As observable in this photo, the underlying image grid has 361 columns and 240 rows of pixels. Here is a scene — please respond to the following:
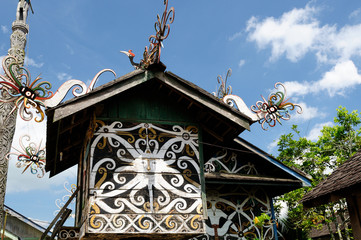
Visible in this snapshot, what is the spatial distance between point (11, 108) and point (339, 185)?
13780 millimetres

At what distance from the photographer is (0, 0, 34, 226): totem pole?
15.7m

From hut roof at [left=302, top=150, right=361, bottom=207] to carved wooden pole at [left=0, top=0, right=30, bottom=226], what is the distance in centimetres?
1057

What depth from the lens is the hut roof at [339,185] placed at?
7214mm

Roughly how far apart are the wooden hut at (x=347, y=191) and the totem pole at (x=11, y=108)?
1063 cm

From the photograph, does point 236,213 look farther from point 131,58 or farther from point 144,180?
point 131,58

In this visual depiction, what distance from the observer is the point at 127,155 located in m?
6.40

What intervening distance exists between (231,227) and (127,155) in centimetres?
419

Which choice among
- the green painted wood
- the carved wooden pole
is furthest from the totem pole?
the green painted wood

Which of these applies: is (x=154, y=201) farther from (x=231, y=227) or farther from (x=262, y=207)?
(x=262, y=207)

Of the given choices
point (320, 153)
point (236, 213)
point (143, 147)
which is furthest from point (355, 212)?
point (320, 153)

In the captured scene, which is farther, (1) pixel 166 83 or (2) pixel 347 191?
(2) pixel 347 191

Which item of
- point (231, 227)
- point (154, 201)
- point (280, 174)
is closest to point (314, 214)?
point (280, 174)

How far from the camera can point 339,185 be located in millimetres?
7504

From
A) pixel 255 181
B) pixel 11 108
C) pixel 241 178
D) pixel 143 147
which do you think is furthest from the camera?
pixel 11 108
